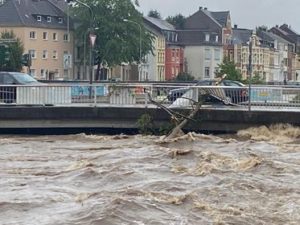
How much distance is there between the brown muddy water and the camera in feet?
50.7

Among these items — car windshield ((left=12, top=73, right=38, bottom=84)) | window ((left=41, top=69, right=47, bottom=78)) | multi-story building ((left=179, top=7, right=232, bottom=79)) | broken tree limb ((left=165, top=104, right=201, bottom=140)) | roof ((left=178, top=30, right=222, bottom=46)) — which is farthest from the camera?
roof ((left=178, top=30, right=222, bottom=46))

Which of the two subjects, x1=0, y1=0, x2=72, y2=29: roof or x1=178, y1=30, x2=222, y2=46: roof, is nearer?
x1=0, y1=0, x2=72, y2=29: roof

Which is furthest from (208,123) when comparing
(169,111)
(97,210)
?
(97,210)

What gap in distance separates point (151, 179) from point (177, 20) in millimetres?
140047

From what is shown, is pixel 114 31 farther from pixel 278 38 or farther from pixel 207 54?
pixel 278 38

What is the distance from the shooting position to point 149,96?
98.0ft

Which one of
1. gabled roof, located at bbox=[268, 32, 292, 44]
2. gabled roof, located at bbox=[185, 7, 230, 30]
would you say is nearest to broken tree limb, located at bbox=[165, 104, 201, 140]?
gabled roof, located at bbox=[185, 7, 230, 30]

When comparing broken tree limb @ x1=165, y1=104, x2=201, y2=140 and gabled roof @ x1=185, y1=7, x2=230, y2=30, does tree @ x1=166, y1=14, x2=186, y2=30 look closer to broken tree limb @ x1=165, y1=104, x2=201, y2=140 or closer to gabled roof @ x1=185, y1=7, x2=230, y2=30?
Result: gabled roof @ x1=185, y1=7, x2=230, y2=30

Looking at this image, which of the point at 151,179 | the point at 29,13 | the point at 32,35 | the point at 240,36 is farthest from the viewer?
the point at 240,36

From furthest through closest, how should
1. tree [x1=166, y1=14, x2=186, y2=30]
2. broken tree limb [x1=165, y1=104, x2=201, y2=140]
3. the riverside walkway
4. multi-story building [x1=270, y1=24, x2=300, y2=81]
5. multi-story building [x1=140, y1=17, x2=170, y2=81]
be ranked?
multi-story building [x1=270, y1=24, x2=300, y2=81], tree [x1=166, y1=14, x2=186, y2=30], multi-story building [x1=140, y1=17, x2=170, y2=81], the riverside walkway, broken tree limb [x1=165, y1=104, x2=201, y2=140]

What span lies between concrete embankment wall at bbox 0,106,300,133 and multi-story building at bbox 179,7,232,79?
10223 centimetres

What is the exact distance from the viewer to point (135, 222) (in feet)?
48.6

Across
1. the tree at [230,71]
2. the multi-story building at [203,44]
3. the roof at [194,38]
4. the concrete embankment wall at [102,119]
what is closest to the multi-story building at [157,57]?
the roof at [194,38]

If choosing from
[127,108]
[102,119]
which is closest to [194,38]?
[102,119]
